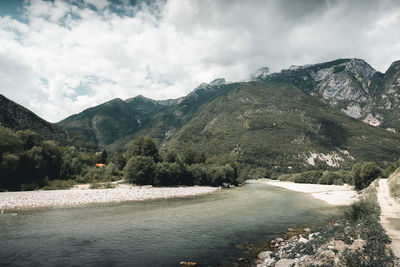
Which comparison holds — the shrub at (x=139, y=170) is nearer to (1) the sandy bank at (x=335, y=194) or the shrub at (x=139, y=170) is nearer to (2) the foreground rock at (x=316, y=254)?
(1) the sandy bank at (x=335, y=194)

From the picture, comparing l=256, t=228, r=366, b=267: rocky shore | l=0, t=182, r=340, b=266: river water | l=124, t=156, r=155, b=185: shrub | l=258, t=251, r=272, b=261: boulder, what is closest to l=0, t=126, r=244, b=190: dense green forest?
l=124, t=156, r=155, b=185: shrub

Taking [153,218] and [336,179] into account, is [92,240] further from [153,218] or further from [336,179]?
[336,179]

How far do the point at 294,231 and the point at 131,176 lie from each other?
48.9 metres

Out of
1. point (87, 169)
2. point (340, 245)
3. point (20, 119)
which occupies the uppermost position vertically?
point (20, 119)

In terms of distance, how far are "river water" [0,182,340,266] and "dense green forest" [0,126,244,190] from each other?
2365 centimetres

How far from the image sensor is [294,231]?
817 inches

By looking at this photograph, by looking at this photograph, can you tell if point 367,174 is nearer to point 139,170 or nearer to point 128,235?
point 139,170

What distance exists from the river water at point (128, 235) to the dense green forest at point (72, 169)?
23.6 m

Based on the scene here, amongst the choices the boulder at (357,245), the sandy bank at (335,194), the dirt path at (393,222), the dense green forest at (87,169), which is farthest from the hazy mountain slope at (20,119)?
the dirt path at (393,222)

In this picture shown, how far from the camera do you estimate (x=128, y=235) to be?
59.8ft

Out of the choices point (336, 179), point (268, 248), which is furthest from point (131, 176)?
point (336, 179)

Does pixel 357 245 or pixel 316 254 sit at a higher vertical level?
pixel 357 245

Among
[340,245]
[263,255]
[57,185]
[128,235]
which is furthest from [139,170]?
[340,245]

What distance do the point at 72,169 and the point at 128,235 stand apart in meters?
51.8
